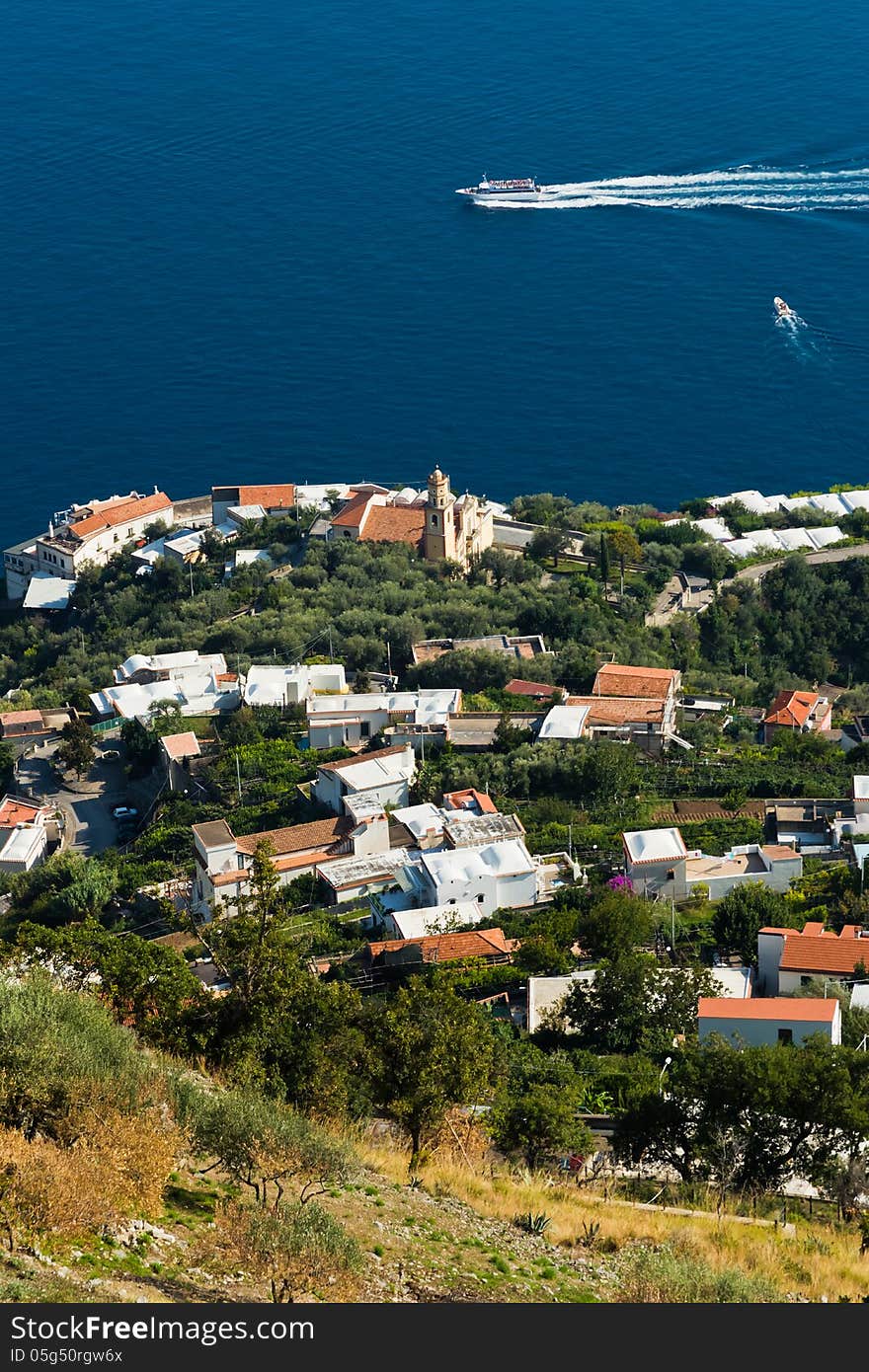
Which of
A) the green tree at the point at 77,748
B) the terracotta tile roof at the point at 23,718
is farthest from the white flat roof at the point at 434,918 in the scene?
the terracotta tile roof at the point at 23,718

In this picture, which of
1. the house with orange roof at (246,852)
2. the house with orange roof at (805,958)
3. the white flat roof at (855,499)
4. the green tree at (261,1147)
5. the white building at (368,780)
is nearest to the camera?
the green tree at (261,1147)

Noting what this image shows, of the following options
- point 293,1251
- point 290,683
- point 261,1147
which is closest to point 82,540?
point 290,683

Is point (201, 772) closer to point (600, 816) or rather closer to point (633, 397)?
point (600, 816)

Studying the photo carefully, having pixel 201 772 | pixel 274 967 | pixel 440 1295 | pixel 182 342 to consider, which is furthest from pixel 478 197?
pixel 440 1295

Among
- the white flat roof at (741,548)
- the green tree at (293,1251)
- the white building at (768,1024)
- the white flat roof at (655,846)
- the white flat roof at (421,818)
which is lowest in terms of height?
the green tree at (293,1251)

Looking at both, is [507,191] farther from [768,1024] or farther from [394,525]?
[768,1024]

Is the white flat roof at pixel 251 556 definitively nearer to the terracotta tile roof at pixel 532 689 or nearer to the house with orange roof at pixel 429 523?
the house with orange roof at pixel 429 523

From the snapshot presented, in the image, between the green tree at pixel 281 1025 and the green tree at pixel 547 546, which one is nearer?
the green tree at pixel 281 1025
